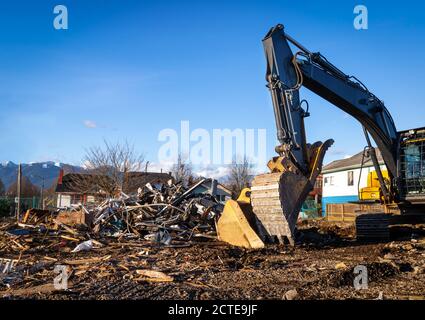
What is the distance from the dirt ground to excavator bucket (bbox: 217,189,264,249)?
301 millimetres

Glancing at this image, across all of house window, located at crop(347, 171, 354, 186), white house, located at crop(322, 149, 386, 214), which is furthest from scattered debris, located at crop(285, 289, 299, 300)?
house window, located at crop(347, 171, 354, 186)

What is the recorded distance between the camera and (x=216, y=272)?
7023 mm

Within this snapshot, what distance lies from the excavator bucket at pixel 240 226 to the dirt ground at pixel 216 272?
301 millimetres

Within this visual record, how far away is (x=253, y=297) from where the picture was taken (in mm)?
5258

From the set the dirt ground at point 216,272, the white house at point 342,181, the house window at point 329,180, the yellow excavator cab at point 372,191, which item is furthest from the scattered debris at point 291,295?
the house window at point 329,180

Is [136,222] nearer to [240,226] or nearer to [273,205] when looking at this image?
[240,226]

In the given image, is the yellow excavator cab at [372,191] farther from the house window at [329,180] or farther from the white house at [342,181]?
Result: the house window at [329,180]

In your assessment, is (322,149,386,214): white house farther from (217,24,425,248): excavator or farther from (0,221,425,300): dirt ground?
(0,221,425,300): dirt ground

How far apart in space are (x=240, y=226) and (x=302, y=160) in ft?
6.55

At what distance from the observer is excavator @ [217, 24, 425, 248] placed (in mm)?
8977

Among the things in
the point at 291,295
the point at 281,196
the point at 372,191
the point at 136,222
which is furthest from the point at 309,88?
the point at 291,295

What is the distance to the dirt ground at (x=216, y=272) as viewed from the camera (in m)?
5.55
